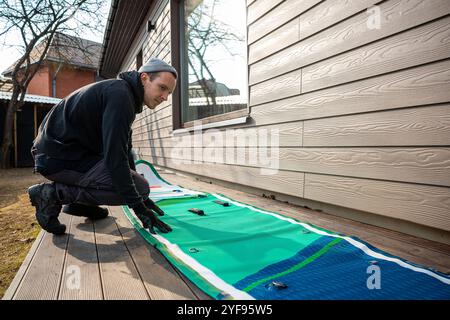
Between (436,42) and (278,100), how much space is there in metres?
1.24

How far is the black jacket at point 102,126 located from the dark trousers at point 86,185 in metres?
0.11

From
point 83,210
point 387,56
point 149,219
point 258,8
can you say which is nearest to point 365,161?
point 387,56

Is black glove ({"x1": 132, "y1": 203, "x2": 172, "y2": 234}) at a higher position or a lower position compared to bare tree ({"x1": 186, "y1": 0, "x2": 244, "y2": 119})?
lower

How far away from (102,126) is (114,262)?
28.1 inches

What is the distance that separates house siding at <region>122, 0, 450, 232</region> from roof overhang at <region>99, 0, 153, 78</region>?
3.89m

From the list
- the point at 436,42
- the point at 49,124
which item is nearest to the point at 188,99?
the point at 49,124

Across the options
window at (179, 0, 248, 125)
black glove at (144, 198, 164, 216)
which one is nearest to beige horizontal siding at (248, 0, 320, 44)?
window at (179, 0, 248, 125)

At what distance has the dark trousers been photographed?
172 centimetres

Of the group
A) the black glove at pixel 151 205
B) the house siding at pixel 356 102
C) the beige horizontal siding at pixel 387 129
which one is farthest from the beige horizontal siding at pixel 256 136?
the black glove at pixel 151 205

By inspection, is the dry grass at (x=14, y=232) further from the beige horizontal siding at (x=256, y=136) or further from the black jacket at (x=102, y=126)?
the beige horizontal siding at (x=256, y=136)

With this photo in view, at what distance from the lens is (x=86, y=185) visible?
1.72 meters

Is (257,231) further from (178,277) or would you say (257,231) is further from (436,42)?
(436,42)

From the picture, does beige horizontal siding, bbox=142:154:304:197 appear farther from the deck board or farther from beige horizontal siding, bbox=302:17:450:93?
the deck board

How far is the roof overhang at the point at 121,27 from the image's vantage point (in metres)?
5.75
